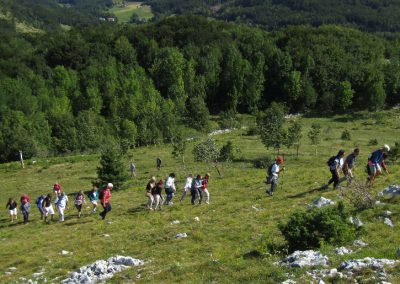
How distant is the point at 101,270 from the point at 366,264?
933 cm

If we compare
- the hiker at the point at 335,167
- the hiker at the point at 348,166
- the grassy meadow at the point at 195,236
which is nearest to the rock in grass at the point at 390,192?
the grassy meadow at the point at 195,236

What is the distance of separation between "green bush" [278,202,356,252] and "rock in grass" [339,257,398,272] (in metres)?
2.53

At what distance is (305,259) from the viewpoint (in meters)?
15.3

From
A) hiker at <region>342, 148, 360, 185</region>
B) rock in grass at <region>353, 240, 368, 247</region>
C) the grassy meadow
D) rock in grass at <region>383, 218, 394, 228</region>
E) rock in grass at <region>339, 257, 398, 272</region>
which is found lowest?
the grassy meadow

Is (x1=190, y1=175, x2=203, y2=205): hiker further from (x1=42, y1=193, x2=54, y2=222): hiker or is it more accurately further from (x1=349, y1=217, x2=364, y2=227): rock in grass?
(x1=349, y1=217, x2=364, y2=227): rock in grass

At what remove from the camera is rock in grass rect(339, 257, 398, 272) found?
13.8 metres

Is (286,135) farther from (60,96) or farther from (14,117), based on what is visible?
(60,96)

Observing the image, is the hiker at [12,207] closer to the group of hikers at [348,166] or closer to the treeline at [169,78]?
the group of hikers at [348,166]

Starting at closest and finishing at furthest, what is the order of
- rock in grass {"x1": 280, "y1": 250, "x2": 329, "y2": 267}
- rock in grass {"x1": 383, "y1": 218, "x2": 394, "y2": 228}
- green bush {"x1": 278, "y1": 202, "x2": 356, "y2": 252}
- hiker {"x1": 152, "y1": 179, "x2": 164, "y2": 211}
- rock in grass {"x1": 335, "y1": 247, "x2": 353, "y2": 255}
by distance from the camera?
1. rock in grass {"x1": 280, "y1": 250, "x2": 329, "y2": 267}
2. rock in grass {"x1": 335, "y1": 247, "x2": 353, "y2": 255}
3. green bush {"x1": 278, "y1": 202, "x2": 356, "y2": 252}
4. rock in grass {"x1": 383, "y1": 218, "x2": 394, "y2": 228}
5. hiker {"x1": 152, "y1": 179, "x2": 164, "y2": 211}

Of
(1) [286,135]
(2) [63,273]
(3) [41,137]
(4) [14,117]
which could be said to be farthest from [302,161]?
(4) [14,117]

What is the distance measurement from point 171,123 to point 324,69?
153 ft

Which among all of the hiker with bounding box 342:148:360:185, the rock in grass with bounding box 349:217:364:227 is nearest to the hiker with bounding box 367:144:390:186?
the hiker with bounding box 342:148:360:185

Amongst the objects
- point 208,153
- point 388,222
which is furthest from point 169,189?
point 208,153

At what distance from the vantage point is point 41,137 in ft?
274
